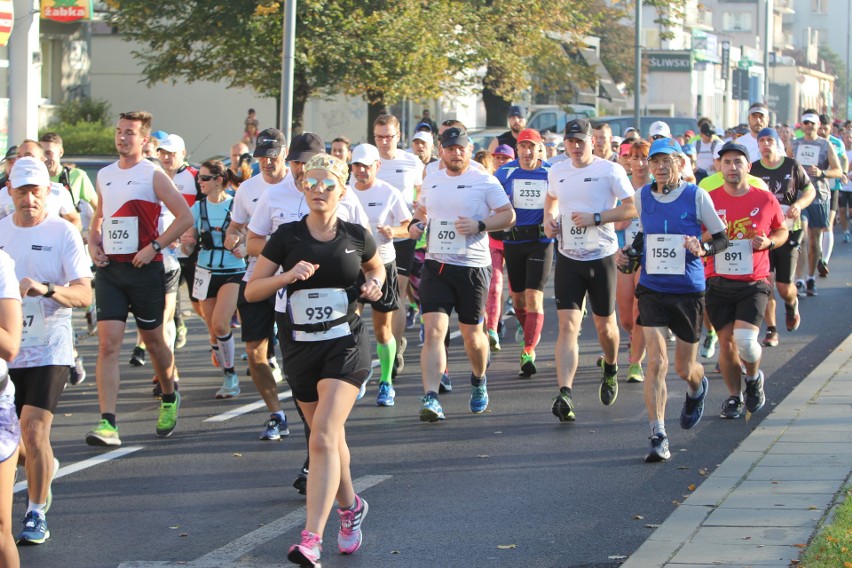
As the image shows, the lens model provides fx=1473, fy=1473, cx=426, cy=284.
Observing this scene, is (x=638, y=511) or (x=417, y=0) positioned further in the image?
(x=417, y=0)

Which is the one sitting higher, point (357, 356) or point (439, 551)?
point (357, 356)

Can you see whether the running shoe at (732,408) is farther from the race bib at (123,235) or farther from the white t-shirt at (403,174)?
the race bib at (123,235)

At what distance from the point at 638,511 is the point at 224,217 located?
522 cm

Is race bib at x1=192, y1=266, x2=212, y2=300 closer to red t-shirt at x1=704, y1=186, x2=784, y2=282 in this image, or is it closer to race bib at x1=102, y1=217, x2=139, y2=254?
race bib at x1=102, y1=217, x2=139, y2=254

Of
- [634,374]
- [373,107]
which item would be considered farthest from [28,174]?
[373,107]

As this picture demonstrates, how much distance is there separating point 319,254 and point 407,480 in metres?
2.02

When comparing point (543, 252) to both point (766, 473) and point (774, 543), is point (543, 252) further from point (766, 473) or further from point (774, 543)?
point (774, 543)

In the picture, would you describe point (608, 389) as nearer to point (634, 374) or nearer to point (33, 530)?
point (634, 374)

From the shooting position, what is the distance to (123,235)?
944cm

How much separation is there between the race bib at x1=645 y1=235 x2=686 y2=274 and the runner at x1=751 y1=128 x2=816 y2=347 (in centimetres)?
440

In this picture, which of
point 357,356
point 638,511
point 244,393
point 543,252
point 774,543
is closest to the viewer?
point 774,543

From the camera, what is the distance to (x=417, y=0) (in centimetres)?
2798

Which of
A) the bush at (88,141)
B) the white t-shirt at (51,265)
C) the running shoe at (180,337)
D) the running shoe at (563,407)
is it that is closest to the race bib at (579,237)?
the running shoe at (563,407)

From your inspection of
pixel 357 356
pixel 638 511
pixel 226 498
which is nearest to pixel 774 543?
pixel 638 511
